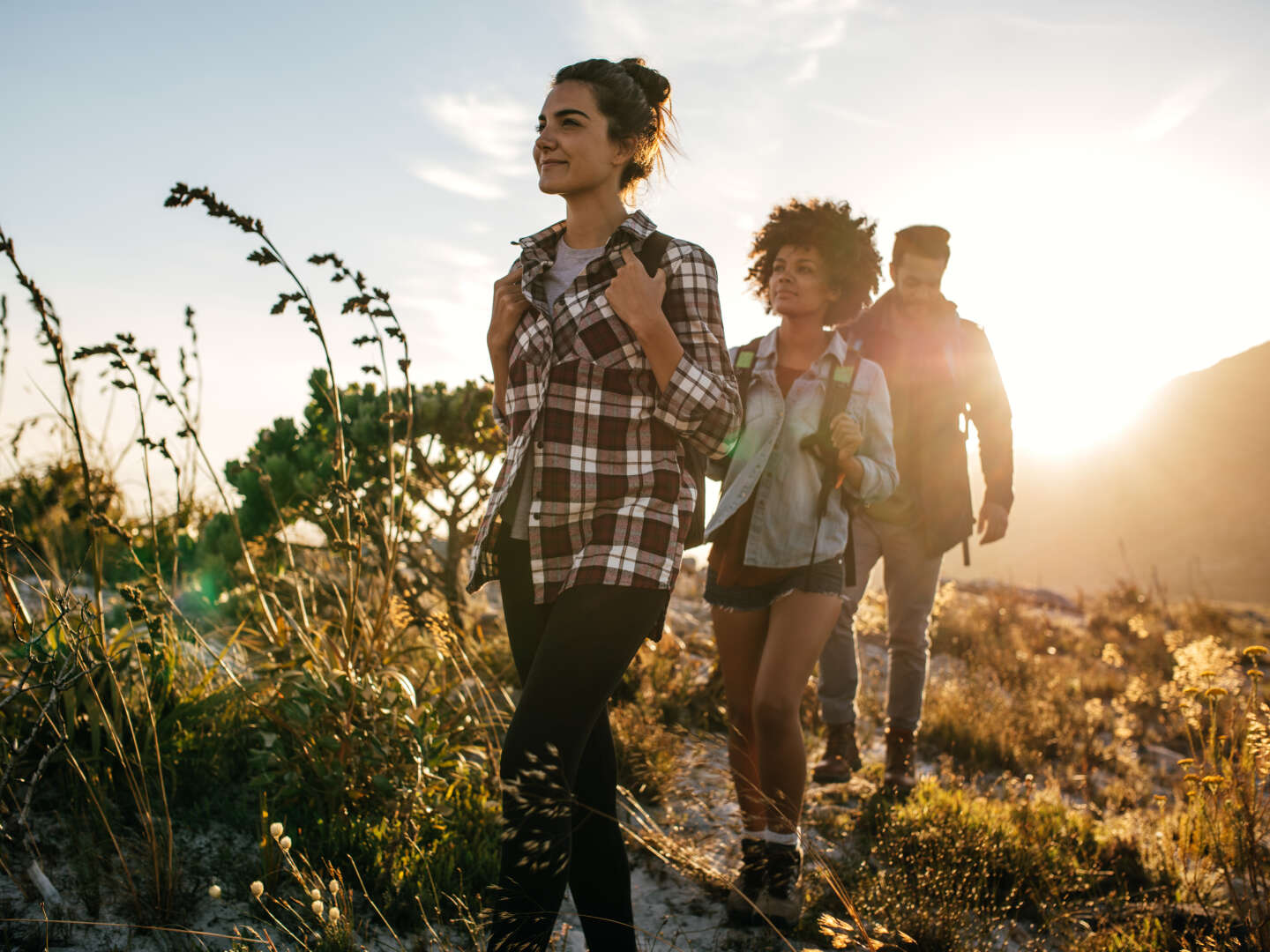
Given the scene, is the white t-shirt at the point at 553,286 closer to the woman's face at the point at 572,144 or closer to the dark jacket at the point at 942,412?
the woman's face at the point at 572,144

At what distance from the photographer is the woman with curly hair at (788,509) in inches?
103

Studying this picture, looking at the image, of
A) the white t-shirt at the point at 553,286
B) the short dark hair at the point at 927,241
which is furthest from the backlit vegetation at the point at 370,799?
the short dark hair at the point at 927,241

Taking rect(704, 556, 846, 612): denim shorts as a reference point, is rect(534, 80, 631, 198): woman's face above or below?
above

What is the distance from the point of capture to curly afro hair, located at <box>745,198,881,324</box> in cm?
323

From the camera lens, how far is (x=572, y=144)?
2.04 meters

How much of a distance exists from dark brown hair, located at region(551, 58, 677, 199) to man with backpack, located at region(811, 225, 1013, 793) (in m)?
1.96

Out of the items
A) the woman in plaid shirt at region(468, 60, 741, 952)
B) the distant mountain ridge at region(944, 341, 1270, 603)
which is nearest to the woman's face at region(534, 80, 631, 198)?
the woman in plaid shirt at region(468, 60, 741, 952)

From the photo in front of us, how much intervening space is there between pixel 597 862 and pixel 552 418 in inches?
39.2

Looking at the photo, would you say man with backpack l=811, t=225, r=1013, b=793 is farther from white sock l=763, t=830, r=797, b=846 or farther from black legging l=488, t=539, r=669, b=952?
black legging l=488, t=539, r=669, b=952

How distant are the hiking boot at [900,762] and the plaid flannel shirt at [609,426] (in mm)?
2620

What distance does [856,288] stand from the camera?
3365mm

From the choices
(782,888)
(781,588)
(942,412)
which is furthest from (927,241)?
(782,888)

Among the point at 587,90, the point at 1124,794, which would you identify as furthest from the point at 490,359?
the point at 1124,794

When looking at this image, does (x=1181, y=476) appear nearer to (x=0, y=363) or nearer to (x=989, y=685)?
(x=989, y=685)
